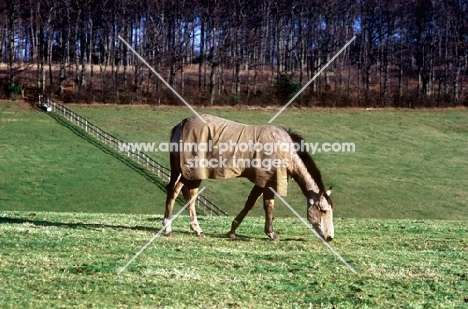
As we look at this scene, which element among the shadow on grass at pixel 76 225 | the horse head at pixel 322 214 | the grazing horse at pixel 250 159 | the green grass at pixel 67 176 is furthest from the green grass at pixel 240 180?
the horse head at pixel 322 214

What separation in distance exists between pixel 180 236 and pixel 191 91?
57.0m

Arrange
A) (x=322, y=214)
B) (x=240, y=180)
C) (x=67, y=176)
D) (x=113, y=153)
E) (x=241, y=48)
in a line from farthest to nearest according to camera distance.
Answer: (x=241, y=48)
(x=113, y=153)
(x=240, y=180)
(x=67, y=176)
(x=322, y=214)

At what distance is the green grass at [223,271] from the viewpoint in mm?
7527

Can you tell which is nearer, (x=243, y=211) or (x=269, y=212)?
(x=269, y=212)

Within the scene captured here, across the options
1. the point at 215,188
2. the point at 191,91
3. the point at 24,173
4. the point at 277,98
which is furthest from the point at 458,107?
the point at 24,173

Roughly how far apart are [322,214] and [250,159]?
1.80 meters

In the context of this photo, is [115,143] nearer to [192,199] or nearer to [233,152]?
[192,199]

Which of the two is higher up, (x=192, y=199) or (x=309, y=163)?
(x=309, y=163)

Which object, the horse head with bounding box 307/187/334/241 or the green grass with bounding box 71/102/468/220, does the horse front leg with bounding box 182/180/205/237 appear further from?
the green grass with bounding box 71/102/468/220

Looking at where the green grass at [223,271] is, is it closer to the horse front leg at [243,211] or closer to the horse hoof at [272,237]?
the horse hoof at [272,237]

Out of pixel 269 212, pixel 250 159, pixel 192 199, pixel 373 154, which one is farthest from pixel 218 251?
pixel 373 154

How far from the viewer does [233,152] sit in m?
12.9

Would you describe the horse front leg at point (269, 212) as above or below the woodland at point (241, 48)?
below

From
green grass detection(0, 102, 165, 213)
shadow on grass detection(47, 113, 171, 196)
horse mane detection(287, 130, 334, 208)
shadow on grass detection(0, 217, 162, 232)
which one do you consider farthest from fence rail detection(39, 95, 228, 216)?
horse mane detection(287, 130, 334, 208)
